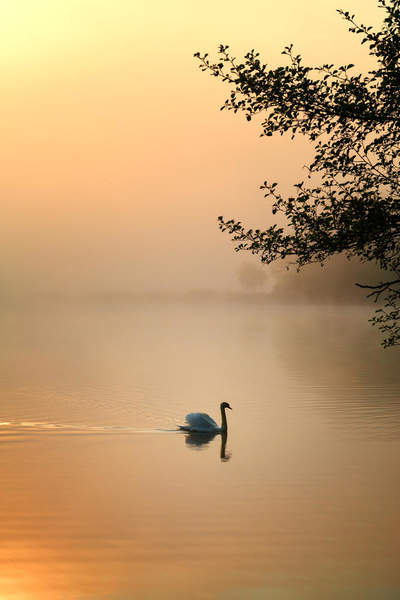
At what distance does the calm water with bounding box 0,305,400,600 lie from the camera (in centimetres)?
1361

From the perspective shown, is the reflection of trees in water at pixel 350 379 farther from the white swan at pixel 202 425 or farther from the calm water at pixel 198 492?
the white swan at pixel 202 425

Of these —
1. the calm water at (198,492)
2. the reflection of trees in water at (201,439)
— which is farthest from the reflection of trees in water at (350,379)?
the reflection of trees in water at (201,439)

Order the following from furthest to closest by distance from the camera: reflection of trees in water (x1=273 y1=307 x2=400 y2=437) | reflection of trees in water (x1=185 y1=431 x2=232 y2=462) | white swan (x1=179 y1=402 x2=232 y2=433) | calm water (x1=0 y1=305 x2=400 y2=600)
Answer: reflection of trees in water (x1=273 y1=307 x2=400 y2=437) → white swan (x1=179 y1=402 x2=232 y2=433) → reflection of trees in water (x1=185 y1=431 x2=232 y2=462) → calm water (x1=0 y1=305 x2=400 y2=600)

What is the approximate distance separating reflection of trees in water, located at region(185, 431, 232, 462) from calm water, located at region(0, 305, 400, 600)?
14cm

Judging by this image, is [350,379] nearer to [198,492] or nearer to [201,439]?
[201,439]

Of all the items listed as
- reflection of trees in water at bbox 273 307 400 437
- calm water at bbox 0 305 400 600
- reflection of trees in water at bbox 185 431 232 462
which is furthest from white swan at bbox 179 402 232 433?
reflection of trees in water at bbox 273 307 400 437

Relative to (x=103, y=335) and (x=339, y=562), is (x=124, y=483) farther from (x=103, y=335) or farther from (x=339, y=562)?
(x=103, y=335)

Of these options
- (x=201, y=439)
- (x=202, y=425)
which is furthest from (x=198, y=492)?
(x=202, y=425)

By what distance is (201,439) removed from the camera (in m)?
26.8

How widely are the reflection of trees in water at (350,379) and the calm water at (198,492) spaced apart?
180mm

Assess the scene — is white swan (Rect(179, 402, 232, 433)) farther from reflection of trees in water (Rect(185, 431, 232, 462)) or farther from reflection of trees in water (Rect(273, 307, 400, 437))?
reflection of trees in water (Rect(273, 307, 400, 437))

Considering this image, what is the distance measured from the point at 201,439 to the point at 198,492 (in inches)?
290

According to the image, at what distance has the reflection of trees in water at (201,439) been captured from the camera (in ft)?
83.2

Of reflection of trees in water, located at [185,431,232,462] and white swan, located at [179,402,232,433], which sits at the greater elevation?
white swan, located at [179,402,232,433]
